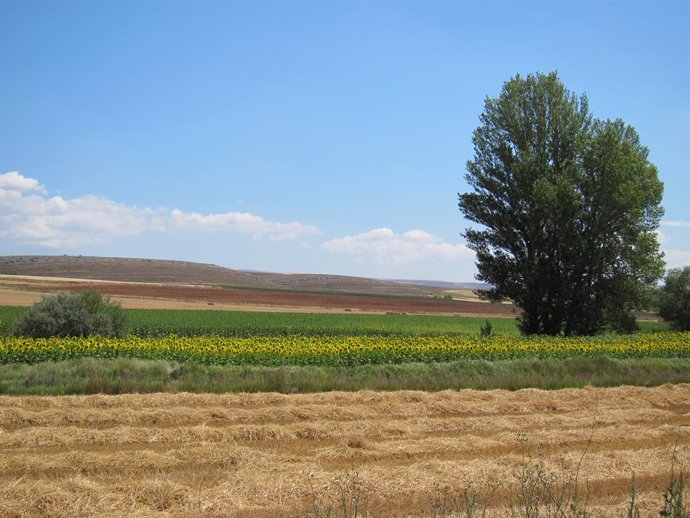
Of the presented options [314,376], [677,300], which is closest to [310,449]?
[314,376]

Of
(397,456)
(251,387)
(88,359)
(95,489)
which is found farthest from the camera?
(88,359)

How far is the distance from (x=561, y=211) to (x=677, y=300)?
1307 centimetres

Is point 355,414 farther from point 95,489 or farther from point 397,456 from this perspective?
point 95,489

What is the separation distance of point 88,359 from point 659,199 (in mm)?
30853

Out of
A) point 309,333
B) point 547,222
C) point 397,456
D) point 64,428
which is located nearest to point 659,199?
point 547,222

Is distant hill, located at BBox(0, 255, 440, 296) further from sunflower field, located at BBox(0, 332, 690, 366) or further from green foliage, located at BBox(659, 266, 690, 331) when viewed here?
sunflower field, located at BBox(0, 332, 690, 366)

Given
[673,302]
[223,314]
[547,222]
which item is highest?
[547,222]

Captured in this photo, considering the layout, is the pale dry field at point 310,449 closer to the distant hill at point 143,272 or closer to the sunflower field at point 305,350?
the sunflower field at point 305,350

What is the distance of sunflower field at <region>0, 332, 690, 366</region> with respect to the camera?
19234mm

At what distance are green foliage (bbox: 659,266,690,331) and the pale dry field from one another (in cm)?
2771

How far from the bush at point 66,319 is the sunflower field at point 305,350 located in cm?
118

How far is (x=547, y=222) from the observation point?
34.1m

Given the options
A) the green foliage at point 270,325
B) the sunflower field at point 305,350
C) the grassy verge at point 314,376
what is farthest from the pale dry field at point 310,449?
the green foliage at point 270,325

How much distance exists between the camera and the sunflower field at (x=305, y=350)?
1923 cm
